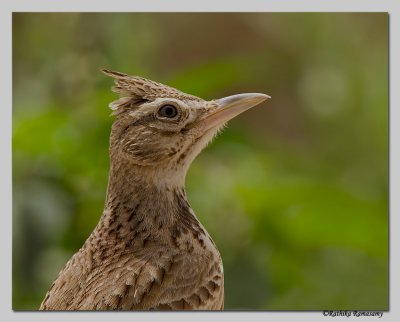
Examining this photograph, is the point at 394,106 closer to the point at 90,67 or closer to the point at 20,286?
the point at 90,67

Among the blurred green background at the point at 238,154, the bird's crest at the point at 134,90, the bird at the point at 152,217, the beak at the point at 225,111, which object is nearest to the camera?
the bird at the point at 152,217

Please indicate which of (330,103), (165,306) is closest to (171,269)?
(165,306)

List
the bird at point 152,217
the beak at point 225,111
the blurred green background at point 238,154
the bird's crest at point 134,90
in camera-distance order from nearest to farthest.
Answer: the bird at point 152,217, the bird's crest at point 134,90, the beak at point 225,111, the blurred green background at point 238,154

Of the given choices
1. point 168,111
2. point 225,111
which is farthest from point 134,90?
point 225,111

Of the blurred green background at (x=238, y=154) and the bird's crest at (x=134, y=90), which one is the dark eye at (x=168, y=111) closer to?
the bird's crest at (x=134, y=90)

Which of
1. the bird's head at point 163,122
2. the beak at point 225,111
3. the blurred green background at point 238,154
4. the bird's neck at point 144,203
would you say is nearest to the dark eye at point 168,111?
the bird's head at point 163,122

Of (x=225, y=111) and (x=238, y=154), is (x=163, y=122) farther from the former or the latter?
(x=238, y=154)

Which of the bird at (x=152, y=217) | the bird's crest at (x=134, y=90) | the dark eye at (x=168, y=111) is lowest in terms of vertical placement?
the bird at (x=152, y=217)
